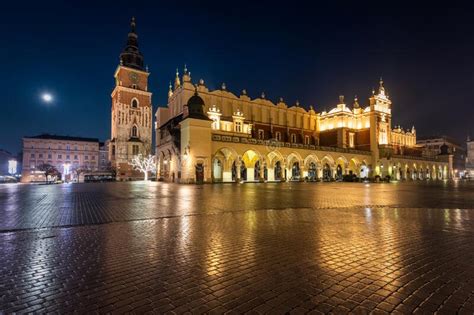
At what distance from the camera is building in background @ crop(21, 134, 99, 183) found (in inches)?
2972

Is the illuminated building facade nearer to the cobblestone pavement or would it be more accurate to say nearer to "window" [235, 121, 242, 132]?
"window" [235, 121, 242, 132]

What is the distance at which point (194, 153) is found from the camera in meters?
34.9

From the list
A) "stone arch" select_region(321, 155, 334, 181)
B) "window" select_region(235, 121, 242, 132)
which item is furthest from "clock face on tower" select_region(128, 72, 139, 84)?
"stone arch" select_region(321, 155, 334, 181)

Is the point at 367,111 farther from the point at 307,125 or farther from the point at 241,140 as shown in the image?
the point at 241,140

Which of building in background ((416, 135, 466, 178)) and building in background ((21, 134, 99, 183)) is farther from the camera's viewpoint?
building in background ((416, 135, 466, 178))

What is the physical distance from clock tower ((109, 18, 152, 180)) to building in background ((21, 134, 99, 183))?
52.6 feet

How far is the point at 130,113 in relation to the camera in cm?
6381

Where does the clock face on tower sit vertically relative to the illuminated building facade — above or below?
above

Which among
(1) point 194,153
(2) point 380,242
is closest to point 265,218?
(2) point 380,242

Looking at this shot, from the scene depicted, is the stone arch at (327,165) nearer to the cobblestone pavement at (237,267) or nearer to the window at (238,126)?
the window at (238,126)

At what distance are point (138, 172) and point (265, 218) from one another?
57.5 metres

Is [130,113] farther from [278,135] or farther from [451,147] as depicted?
[451,147]

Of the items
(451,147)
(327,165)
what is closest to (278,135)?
(327,165)

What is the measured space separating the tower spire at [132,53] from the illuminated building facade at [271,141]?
1566cm
